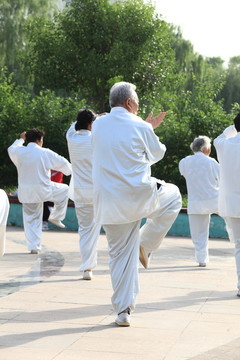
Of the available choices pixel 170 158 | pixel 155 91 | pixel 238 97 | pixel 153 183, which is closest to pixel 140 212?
pixel 153 183

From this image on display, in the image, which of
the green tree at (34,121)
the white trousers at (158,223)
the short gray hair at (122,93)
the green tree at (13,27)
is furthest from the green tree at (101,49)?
the short gray hair at (122,93)

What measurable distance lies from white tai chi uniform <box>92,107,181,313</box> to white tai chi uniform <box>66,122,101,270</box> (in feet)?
8.53

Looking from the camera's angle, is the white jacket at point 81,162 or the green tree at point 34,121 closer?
the white jacket at point 81,162

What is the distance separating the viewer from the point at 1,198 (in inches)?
274

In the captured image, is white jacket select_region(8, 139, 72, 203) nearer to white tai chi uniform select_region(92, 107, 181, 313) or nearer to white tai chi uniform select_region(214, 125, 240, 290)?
white tai chi uniform select_region(214, 125, 240, 290)

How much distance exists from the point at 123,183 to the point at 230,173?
2.15 m

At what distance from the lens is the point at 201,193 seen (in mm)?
11836

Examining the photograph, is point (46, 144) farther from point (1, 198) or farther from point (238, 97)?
point (238, 97)

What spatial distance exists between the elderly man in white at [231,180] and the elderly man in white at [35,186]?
433 centimetres

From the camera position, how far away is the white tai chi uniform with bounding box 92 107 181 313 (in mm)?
7020

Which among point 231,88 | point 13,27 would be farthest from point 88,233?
point 231,88

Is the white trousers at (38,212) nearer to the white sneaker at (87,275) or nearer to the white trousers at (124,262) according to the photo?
the white sneaker at (87,275)

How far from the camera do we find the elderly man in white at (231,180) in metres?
8.80

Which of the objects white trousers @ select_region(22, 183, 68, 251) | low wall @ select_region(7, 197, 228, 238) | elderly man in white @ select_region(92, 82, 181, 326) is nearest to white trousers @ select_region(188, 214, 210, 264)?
white trousers @ select_region(22, 183, 68, 251)
